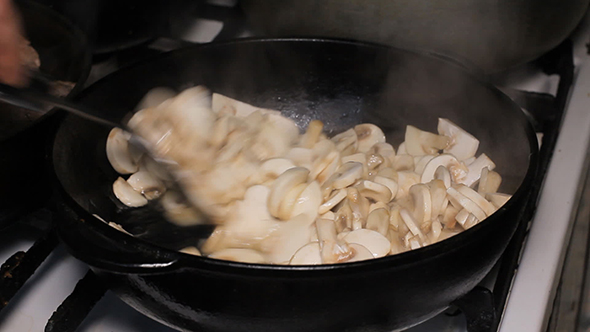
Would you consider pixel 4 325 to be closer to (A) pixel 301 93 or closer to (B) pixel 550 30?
(A) pixel 301 93

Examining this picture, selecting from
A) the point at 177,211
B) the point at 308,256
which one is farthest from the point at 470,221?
the point at 177,211

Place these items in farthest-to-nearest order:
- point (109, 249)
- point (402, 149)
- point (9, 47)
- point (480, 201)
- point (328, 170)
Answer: point (402, 149) < point (328, 170) < point (480, 201) < point (9, 47) < point (109, 249)

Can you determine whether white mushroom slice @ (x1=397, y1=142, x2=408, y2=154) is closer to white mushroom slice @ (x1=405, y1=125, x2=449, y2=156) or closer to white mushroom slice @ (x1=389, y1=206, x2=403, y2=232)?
white mushroom slice @ (x1=405, y1=125, x2=449, y2=156)

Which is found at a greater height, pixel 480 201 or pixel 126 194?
pixel 480 201

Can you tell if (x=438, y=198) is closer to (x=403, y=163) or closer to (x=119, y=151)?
(x=403, y=163)

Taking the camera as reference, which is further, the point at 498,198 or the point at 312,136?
the point at 312,136

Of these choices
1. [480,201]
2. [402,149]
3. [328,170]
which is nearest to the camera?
[480,201]

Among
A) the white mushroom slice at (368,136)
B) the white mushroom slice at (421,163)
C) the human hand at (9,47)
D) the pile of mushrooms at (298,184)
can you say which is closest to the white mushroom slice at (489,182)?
the pile of mushrooms at (298,184)

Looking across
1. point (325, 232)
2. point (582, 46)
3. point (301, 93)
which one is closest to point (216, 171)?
point (325, 232)

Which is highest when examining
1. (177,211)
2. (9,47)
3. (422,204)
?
(9,47)
